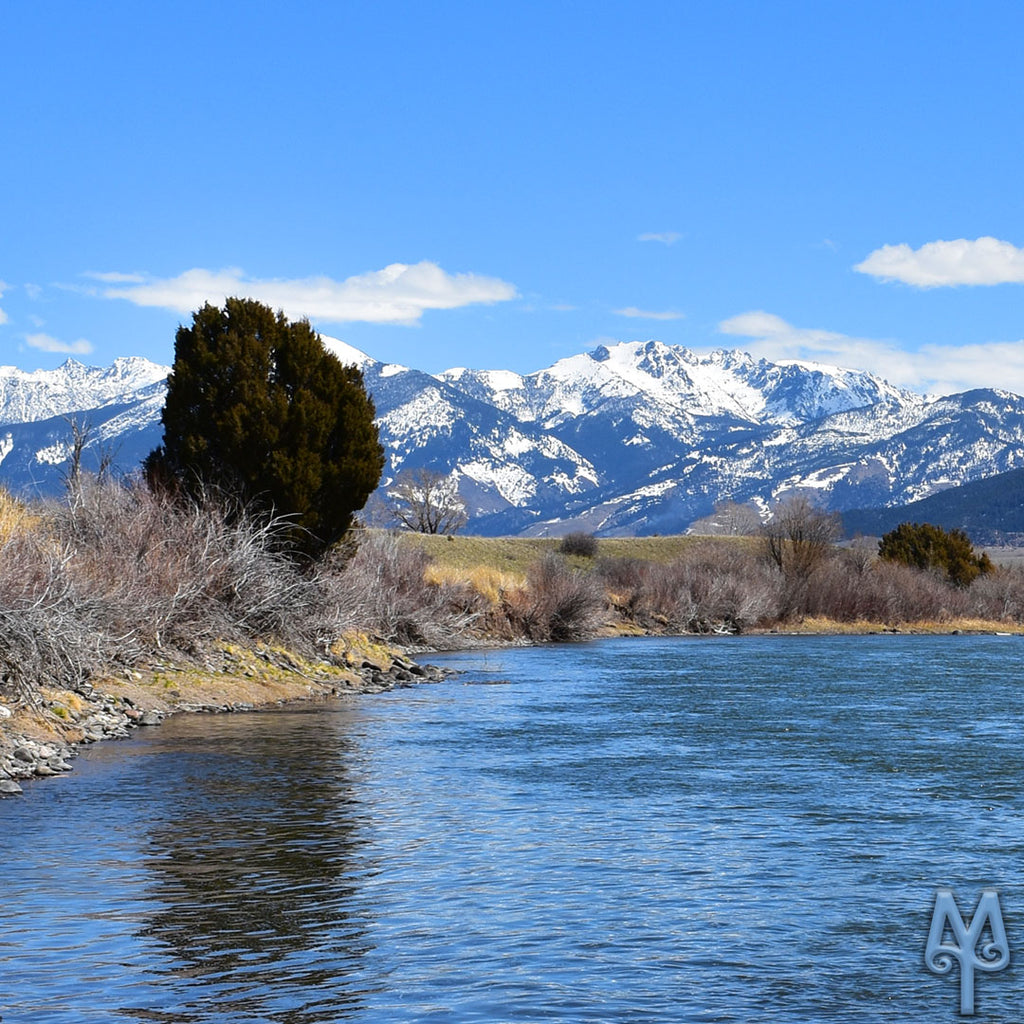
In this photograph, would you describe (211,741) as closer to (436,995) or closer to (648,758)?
(648,758)

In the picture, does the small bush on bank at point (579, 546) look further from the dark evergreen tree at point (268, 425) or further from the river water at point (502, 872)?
the river water at point (502, 872)

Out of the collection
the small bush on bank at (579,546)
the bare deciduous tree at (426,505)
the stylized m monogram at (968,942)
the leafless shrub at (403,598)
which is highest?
the bare deciduous tree at (426,505)

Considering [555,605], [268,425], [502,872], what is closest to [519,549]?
[555,605]

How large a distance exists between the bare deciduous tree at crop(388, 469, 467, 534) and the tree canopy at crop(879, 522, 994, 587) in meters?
40.9

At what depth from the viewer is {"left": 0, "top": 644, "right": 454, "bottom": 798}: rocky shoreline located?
22.1 meters

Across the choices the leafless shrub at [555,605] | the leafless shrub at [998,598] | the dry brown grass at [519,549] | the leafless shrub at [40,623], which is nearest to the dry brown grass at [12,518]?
the leafless shrub at [40,623]

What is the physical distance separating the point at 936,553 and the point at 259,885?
115 meters

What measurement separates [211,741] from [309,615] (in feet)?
50.1

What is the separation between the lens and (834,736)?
29.1 metres

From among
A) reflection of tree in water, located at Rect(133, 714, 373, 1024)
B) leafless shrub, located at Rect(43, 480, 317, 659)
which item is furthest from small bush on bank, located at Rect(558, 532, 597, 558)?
reflection of tree in water, located at Rect(133, 714, 373, 1024)

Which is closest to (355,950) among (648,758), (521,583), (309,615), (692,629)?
(648,758)

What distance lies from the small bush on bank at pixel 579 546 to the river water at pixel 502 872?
11106 cm

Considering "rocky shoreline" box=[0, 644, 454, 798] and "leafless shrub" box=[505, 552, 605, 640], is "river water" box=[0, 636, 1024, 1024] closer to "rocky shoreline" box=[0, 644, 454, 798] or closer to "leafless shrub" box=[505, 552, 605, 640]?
→ "rocky shoreline" box=[0, 644, 454, 798]

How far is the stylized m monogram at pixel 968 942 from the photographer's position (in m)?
11.3
